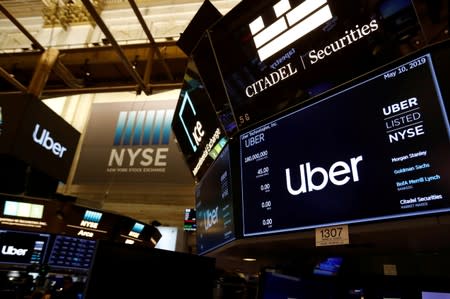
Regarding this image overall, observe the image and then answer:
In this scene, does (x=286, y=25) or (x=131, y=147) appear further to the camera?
(x=131, y=147)

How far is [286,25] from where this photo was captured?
6.73 ft

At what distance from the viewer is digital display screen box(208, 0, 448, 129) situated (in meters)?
1.64

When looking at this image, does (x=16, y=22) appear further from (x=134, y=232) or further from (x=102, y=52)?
(x=134, y=232)

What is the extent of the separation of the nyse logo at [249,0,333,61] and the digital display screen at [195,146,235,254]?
26.9 inches

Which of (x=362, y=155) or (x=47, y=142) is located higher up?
(x=47, y=142)

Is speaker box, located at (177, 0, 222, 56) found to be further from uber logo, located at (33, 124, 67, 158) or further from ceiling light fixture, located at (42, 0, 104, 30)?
ceiling light fixture, located at (42, 0, 104, 30)

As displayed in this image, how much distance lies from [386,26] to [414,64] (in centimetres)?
28

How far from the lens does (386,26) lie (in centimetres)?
166

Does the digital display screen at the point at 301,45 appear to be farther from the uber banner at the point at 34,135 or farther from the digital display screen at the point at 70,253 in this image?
the digital display screen at the point at 70,253

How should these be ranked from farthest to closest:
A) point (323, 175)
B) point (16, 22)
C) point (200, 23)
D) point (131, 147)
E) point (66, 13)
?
point (66, 13) → point (131, 147) → point (16, 22) → point (200, 23) → point (323, 175)

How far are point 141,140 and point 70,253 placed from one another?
8.14ft

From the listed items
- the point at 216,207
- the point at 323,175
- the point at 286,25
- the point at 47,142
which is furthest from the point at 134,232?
the point at 323,175

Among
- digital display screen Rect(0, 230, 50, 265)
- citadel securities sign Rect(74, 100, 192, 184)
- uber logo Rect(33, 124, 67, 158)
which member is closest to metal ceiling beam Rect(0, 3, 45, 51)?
uber logo Rect(33, 124, 67, 158)

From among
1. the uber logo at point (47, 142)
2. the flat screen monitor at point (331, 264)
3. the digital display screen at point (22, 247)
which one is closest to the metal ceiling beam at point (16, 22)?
the uber logo at point (47, 142)
